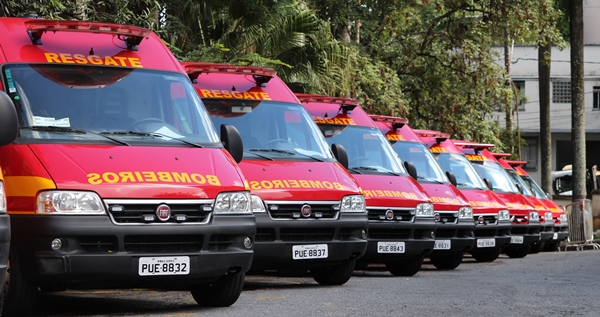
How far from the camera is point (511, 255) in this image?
24312mm

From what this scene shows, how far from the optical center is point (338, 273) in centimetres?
1261

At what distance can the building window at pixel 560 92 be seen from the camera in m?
64.2

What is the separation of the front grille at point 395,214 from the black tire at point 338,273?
4.91ft

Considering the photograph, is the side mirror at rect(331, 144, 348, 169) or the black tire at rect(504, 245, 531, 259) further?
the black tire at rect(504, 245, 531, 259)

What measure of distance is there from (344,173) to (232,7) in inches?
351

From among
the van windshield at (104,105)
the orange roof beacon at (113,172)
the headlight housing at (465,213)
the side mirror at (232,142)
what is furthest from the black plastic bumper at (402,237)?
the van windshield at (104,105)

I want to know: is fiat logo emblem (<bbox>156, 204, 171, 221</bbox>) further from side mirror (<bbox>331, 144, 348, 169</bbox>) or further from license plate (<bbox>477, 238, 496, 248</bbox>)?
license plate (<bbox>477, 238, 496, 248</bbox>)

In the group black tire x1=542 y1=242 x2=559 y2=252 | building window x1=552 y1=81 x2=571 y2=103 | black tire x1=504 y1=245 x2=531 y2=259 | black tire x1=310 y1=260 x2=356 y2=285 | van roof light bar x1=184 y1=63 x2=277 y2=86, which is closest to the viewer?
black tire x1=310 y1=260 x2=356 y2=285

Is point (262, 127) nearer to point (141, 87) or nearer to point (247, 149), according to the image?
point (247, 149)

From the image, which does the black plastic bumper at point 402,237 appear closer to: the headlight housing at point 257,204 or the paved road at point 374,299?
the paved road at point 374,299

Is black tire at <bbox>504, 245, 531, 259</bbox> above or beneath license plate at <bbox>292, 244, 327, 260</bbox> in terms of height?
beneath

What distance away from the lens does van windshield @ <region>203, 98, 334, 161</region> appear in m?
12.4

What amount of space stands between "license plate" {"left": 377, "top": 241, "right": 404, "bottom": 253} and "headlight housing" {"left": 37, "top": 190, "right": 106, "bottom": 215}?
604 centimetres

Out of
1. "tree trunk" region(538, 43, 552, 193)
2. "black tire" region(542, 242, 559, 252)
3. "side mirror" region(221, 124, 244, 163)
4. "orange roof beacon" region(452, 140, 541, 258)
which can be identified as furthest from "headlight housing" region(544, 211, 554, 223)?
"side mirror" region(221, 124, 244, 163)
